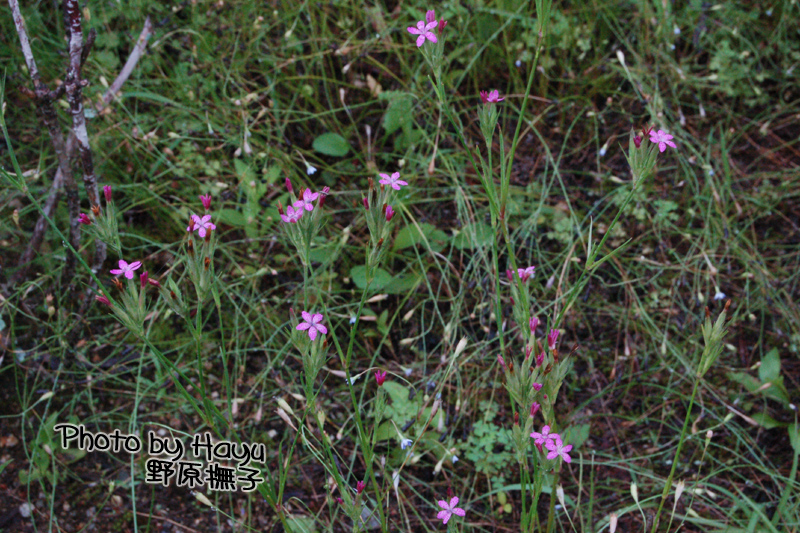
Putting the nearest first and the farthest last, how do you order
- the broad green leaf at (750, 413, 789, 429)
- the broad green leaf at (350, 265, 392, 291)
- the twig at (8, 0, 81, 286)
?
the twig at (8, 0, 81, 286), the broad green leaf at (750, 413, 789, 429), the broad green leaf at (350, 265, 392, 291)

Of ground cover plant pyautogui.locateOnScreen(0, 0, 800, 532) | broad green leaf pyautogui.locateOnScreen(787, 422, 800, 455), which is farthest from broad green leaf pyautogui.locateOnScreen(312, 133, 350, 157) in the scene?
broad green leaf pyautogui.locateOnScreen(787, 422, 800, 455)

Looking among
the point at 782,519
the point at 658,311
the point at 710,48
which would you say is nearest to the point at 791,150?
the point at 710,48

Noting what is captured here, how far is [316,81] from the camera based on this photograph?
2830mm

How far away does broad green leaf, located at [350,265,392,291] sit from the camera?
2.30 m

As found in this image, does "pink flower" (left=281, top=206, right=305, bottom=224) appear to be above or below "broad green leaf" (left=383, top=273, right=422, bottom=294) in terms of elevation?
above

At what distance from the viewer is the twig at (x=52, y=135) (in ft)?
5.93

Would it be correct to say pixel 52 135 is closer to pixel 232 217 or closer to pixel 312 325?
pixel 232 217

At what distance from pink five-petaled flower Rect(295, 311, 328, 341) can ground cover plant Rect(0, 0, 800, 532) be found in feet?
0.58

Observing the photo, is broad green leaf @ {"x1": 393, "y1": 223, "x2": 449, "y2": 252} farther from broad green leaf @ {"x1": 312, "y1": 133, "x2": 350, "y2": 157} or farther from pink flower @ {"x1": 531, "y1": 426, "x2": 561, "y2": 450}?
pink flower @ {"x1": 531, "y1": 426, "x2": 561, "y2": 450}

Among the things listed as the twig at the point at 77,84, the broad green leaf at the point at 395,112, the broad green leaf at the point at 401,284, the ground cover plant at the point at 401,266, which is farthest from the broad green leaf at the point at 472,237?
the twig at the point at 77,84

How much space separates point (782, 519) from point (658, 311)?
0.77 meters

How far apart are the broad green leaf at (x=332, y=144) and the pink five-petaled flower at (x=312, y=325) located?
1.31 m

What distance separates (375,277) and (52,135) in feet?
3.64

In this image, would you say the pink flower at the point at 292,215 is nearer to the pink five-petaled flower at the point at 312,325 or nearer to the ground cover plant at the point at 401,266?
the ground cover plant at the point at 401,266
